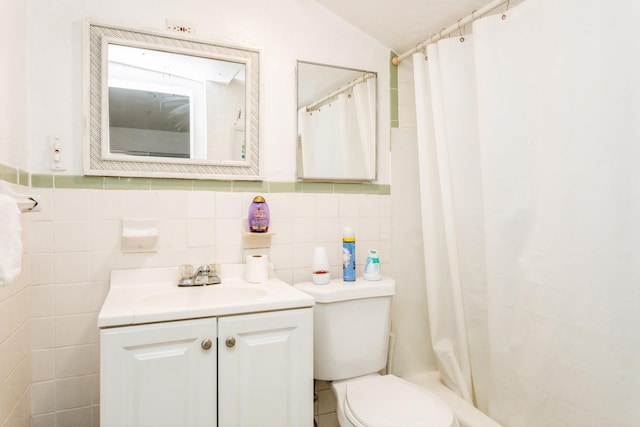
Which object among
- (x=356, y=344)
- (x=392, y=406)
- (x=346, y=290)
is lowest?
(x=392, y=406)

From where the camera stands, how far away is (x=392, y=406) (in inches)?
46.8

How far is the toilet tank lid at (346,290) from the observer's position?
55.4 inches

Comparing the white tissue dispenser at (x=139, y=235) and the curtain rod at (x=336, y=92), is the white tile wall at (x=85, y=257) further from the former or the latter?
the curtain rod at (x=336, y=92)

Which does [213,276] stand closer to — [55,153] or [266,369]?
[266,369]

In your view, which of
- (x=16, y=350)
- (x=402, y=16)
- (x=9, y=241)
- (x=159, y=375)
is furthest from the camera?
(x=402, y=16)

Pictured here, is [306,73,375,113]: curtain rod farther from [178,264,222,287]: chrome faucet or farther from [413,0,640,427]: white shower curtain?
[178,264,222,287]: chrome faucet

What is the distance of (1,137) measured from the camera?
1.00m

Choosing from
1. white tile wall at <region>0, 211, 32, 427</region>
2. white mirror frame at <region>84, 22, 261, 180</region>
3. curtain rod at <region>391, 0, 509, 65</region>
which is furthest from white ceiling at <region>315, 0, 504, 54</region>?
white tile wall at <region>0, 211, 32, 427</region>

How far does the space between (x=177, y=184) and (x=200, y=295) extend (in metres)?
0.46

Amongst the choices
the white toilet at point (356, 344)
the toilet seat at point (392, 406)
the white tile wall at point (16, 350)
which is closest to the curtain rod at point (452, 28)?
the white toilet at point (356, 344)

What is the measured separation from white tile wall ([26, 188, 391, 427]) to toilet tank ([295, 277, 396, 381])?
0.42m

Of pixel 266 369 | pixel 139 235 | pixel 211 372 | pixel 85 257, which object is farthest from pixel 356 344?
pixel 85 257

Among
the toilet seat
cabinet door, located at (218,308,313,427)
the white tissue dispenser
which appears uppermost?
the white tissue dispenser

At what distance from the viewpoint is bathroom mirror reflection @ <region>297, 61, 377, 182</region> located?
5.41 feet
